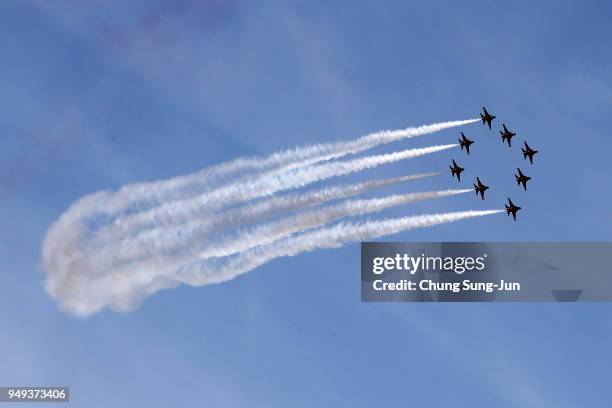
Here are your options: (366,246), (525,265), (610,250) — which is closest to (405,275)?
(366,246)

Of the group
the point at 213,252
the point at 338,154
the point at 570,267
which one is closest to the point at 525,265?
the point at 570,267

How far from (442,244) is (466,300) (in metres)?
7.78

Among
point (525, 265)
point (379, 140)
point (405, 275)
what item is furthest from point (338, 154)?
point (525, 265)

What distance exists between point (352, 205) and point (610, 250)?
112 feet

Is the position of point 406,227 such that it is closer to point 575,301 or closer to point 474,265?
point 474,265

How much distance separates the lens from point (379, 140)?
5930 inches

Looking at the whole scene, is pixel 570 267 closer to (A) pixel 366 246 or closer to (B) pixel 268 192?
(A) pixel 366 246

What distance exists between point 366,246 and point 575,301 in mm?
27184

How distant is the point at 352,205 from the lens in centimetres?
14712

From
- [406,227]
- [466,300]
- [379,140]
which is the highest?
[379,140]

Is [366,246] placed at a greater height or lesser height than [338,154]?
lesser

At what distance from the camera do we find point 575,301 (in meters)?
150

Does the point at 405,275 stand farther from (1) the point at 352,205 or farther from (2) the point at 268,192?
(2) the point at 268,192

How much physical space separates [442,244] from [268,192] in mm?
22702
